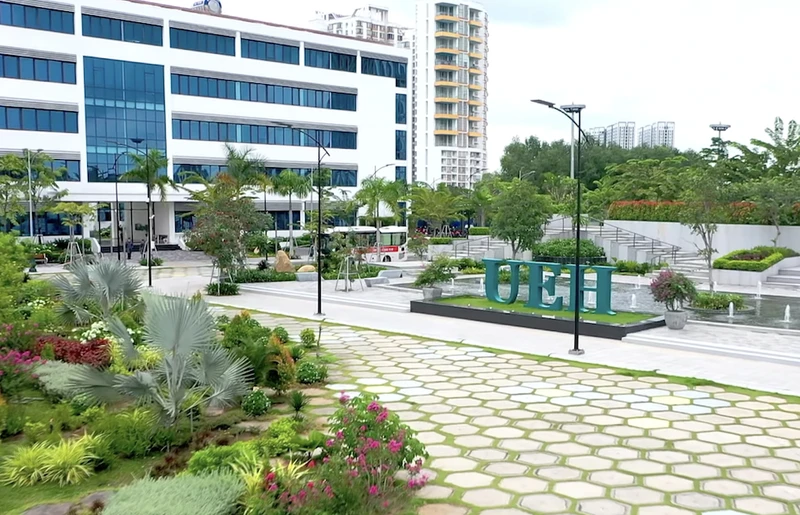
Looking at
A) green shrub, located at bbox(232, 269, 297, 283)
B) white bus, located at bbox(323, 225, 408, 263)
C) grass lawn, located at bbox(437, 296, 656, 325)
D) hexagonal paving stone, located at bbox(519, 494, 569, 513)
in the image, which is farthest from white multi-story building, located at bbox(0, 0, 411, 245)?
hexagonal paving stone, located at bbox(519, 494, 569, 513)

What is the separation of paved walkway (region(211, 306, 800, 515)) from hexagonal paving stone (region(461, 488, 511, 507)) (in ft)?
0.07

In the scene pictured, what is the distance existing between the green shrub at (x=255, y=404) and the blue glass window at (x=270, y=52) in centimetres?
4771

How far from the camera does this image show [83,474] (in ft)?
26.8

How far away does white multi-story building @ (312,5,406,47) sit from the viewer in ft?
366

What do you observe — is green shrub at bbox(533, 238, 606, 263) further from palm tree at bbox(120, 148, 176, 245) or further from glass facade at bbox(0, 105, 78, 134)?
glass facade at bbox(0, 105, 78, 134)

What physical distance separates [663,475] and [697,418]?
2.67 m

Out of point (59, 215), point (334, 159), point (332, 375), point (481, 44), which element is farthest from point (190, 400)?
point (481, 44)

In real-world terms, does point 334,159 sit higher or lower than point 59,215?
higher

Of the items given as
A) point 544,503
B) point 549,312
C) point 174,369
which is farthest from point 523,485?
point 549,312

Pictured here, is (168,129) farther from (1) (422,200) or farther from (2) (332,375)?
(2) (332,375)

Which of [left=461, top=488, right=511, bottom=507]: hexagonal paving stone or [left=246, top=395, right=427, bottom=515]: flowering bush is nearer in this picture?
[left=246, top=395, right=427, bottom=515]: flowering bush

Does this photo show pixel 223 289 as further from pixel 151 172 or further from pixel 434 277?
pixel 151 172

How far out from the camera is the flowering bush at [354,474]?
6742mm

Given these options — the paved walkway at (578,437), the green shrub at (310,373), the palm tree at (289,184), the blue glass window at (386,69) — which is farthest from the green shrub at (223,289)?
the blue glass window at (386,69)
